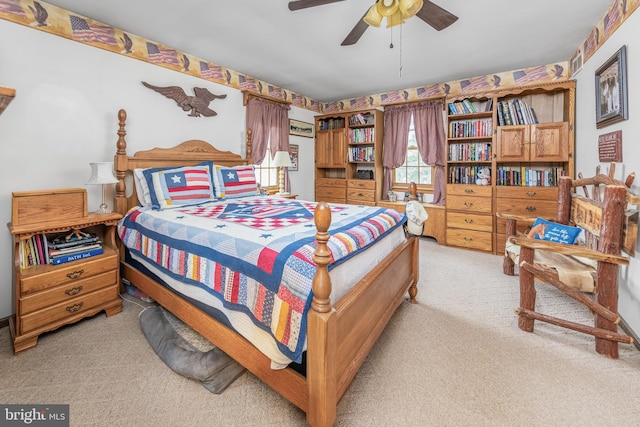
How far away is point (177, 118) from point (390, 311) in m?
3.00

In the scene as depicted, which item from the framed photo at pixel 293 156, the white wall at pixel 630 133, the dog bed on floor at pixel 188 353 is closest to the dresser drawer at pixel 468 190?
the white wall at pixel 630 133

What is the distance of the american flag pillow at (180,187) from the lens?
2604 millimetres

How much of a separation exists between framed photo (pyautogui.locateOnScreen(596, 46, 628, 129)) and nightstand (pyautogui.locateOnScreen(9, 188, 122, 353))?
3919mm

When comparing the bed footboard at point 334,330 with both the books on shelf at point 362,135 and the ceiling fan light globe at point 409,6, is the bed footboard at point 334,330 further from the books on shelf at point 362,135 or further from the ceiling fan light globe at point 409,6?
the books on shelf at point 362,135

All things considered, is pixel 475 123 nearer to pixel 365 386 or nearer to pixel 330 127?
pixel 330 127

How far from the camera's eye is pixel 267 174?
4598 mm

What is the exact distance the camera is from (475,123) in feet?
13.1

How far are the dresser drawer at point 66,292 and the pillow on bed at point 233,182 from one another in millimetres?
1230

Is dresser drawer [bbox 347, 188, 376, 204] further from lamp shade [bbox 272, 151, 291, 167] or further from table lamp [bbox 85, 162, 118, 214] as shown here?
table lamp [bbox 85, 162, 118, 214]

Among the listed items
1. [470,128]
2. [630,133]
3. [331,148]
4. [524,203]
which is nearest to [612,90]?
[630,133]

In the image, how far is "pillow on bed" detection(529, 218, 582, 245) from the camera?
2391 mm

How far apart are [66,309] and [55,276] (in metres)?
0.25

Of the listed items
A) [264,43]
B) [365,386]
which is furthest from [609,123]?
[264,43]

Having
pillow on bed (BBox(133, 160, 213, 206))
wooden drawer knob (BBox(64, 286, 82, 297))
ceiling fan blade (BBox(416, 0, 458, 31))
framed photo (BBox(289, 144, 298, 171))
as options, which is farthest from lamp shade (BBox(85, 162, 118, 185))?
framed photo (BBox(289, 144, 298, 171))
